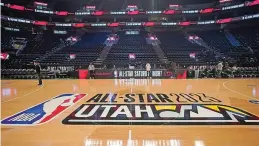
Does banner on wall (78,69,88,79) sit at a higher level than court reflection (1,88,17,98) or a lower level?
higher

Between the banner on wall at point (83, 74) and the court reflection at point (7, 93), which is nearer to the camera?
the court reflection at point (7, 93)

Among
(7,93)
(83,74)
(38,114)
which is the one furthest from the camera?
(83,74)

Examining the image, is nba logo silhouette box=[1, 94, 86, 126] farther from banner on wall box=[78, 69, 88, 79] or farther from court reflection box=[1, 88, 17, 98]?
banner on wall box=[78, 69, 88, 79]

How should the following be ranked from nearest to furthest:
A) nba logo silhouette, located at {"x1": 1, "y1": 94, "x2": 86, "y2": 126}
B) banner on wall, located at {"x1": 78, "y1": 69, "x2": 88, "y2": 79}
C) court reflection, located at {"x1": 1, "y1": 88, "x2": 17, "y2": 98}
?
nba logo silhouette, located at {"x1": 1, "y1": 94, "x2": 86, "y2": 126}
court reflection, located at {"x1": 1, "y1": 88, "x2": 17, "y2": 98}
banner on wall, located at {"x1": 78, "y1": 69, "x2": 88, "y2": 79}

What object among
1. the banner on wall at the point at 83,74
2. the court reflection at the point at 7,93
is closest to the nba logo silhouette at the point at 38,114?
the court reflection at the point at 7,93

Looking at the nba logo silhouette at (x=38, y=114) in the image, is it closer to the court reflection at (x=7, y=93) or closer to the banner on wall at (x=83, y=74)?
the court reflection at (x=7, y=93)

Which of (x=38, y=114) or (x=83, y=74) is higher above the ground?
(x=83, y=74)

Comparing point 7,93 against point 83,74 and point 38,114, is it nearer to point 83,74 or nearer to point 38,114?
point 38,114

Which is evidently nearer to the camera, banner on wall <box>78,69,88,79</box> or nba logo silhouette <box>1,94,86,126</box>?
nba logo silhouette <box>1,94,86,126</box>

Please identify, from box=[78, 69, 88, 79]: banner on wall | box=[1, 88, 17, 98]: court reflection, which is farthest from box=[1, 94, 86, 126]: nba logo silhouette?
box=[78, 69, 88, 79]: banner on wall

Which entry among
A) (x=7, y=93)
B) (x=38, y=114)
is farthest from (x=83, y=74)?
(x=38, y=114)

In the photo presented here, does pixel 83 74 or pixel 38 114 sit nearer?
pixel 38 114

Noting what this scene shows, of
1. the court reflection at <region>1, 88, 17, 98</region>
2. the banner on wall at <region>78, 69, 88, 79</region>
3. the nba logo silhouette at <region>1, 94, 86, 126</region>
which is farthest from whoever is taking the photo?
the banner on wall at <region>78, 69, 88, 79</region>

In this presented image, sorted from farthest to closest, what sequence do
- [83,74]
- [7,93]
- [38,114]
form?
[83,74] → [7,93] → [38,114]
